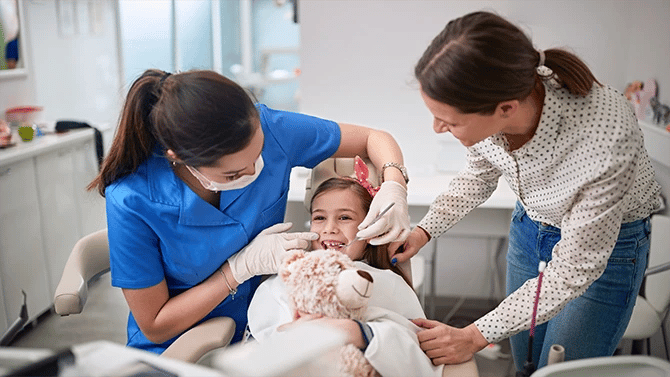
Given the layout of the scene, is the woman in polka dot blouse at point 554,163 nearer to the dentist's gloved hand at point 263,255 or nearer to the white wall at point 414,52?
the dentist's gloved hand at point 263,255

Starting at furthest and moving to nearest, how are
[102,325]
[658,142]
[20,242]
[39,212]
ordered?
[102,325] < [39,212] < [20,242] < [658,142]

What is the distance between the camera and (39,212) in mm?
2711

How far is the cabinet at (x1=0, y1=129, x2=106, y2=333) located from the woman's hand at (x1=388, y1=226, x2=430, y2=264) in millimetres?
1635

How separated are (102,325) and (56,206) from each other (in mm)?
659

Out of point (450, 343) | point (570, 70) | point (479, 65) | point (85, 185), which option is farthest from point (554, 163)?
point (85, 185)

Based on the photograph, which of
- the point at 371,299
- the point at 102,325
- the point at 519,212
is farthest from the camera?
the point at 102,325

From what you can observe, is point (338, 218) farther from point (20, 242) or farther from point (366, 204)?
point (20, 242)

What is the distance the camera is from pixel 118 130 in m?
1.21

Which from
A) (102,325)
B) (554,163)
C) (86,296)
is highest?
(554,163)

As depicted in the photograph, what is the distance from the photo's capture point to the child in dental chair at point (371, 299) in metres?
1.07

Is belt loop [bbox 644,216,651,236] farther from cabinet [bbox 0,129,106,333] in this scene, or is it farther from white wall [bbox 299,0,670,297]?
cabinet [bbox 0,129,106,333]

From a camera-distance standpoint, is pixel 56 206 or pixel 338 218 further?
pixel 56 206

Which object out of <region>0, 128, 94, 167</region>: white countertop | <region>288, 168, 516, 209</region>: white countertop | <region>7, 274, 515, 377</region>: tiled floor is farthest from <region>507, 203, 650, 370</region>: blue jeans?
<region>0, 128, 94, 167</region>: white countertop

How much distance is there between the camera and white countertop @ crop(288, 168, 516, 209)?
2.28 meters
